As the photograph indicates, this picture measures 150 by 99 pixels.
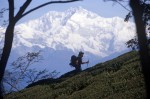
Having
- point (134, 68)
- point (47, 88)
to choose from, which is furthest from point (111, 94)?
point (47, 88)

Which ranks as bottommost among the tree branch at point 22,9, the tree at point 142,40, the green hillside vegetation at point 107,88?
the green hillside vegetation at point 107,88

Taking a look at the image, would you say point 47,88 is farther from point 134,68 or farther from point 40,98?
point 134,68

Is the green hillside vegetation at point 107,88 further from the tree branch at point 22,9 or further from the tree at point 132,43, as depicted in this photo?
the tree branch at point 22,9

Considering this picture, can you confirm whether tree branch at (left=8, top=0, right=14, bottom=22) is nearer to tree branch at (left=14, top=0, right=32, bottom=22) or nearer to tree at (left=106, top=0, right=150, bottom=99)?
tree branch at (left=14, top=0, right=32, bottom=22)

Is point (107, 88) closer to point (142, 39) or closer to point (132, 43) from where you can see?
point (142, 39)

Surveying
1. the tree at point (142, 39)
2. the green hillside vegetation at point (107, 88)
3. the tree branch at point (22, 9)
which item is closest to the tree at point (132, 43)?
the green hillside vegetation at point (107, 88)

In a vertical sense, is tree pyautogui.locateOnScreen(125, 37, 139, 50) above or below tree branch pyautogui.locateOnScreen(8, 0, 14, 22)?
below

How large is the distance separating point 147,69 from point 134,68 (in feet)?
46.3

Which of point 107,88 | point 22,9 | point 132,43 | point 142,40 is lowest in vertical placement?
point 107,88

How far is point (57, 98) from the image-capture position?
2509cm

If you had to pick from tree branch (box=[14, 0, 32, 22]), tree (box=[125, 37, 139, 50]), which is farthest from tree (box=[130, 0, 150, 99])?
tree (box=[125, 37, 139, 50])

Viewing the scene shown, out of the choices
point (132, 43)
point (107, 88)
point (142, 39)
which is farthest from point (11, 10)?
point (132, 43)

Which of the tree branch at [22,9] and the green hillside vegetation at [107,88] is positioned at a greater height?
the tree branch at [22,9]

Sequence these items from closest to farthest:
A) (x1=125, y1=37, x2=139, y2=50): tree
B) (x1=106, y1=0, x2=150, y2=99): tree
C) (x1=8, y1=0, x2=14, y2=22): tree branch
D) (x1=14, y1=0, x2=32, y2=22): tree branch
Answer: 1. (x1=106, y1=0, x2=150, y2=99): tree
2. (x1=14, y1=0, x2=32, y2=22): tree branch
3. (x1=8, y1=0, x2=14, y2=22): tree branch
4. (x1=125, y1=37, x2=139, y2=50): tree
